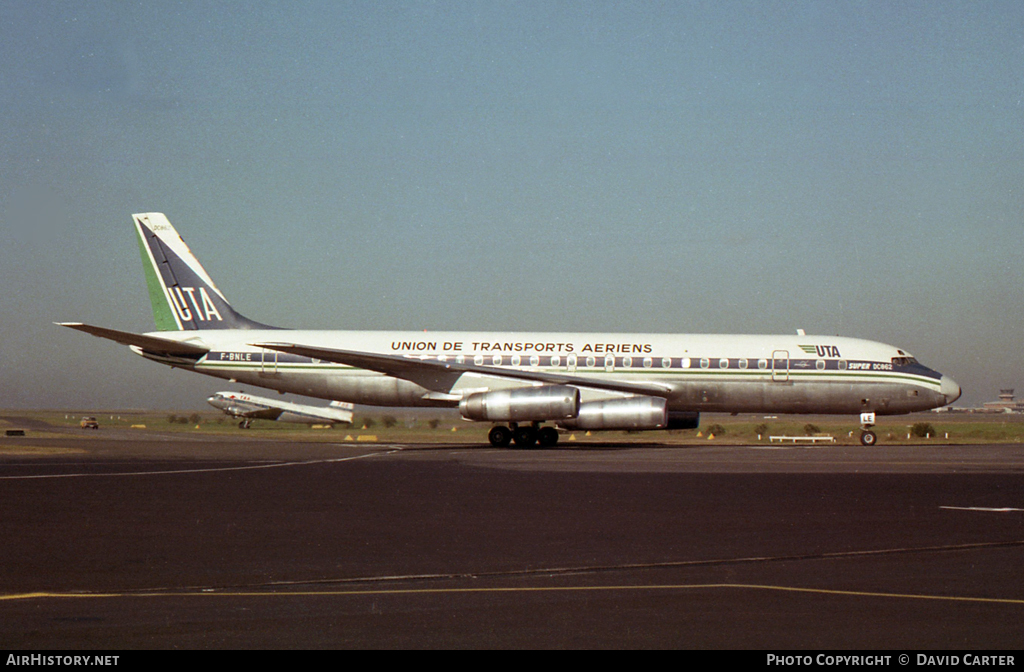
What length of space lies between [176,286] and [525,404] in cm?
1454

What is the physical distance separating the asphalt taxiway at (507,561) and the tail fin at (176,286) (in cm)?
1902

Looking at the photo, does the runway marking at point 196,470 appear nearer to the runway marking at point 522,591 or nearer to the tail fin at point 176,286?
the runway marking at point 522,591

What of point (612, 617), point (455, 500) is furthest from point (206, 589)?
point (455, 500)

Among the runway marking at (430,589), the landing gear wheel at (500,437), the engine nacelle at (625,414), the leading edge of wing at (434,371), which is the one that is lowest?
the runway marking at (430,589)

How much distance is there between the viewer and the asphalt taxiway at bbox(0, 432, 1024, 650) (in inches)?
233

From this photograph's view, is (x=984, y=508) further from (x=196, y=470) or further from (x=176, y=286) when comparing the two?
(x=176, y=286)

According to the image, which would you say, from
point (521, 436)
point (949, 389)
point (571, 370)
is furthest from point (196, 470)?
point (949, 389)

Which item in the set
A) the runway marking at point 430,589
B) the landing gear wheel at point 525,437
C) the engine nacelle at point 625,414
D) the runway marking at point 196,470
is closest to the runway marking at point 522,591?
the runway marking at point 430,589

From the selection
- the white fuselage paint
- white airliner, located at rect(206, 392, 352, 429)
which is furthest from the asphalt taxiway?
white airliner, located at rect(206, 392, 352, 429)

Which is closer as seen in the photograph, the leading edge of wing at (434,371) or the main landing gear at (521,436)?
the leading edge of wing at (434,371)

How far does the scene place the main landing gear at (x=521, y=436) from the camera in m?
33.3

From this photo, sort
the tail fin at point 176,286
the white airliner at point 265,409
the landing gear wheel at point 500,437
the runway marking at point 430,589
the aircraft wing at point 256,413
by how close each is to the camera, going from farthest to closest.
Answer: the aircraft wing at point 256,413 < the white airliner at point 265,409 < the tail fin at point 176,286 < the landing gear wheel at point 500,437 < the runway marking at point 430,589

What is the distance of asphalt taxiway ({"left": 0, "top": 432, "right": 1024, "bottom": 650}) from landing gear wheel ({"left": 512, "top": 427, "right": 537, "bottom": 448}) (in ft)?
47.5
